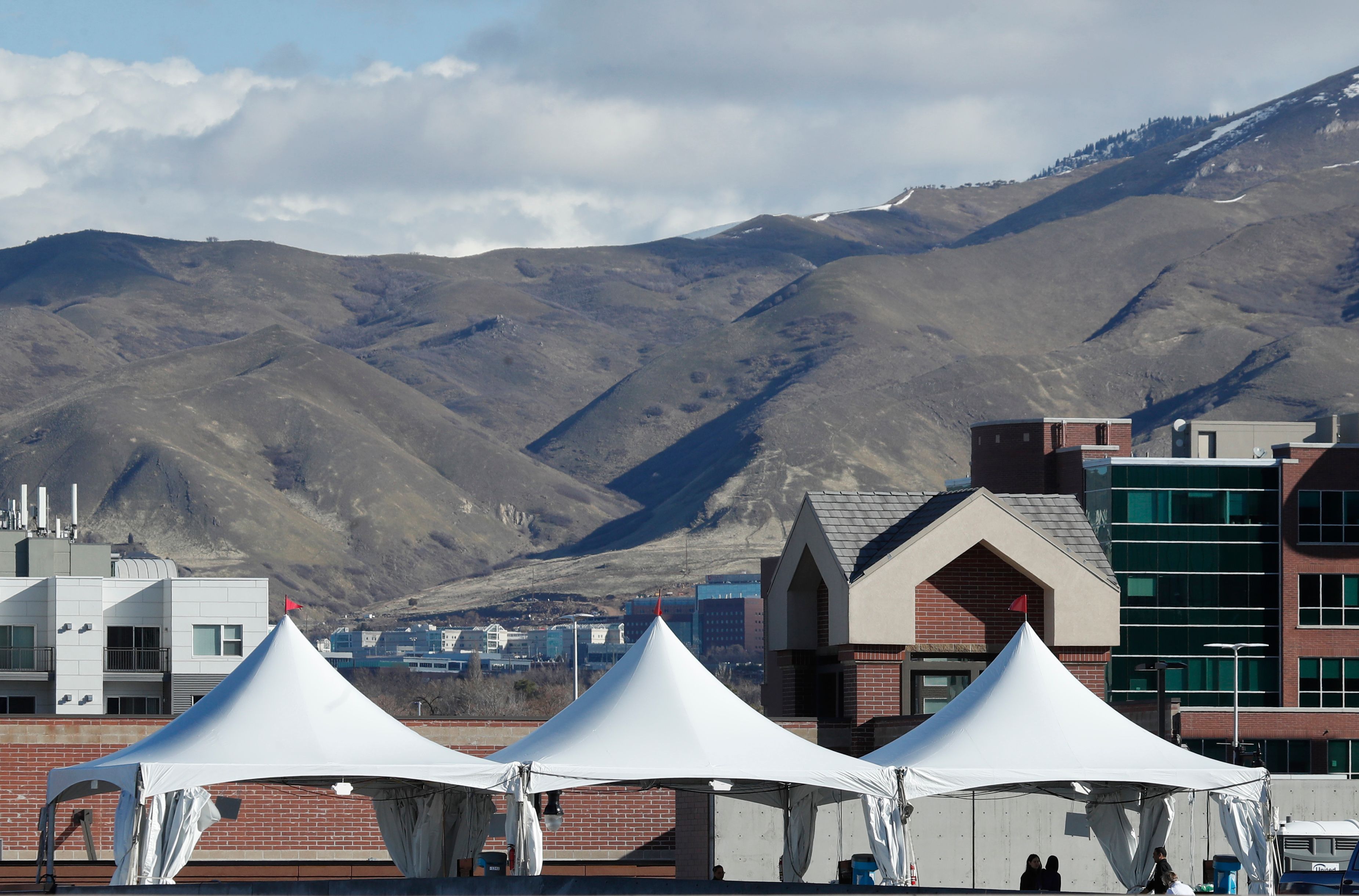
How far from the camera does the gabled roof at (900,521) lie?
38781 mm

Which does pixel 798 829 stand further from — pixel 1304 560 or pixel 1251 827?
pixel 1304 560

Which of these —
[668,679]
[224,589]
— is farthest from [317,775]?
A: [224,589]

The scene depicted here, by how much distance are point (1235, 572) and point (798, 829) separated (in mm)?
68503

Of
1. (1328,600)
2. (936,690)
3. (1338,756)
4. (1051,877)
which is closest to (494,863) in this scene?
(1051,877)

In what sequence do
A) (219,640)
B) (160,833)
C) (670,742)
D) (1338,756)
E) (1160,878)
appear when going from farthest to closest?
(1338,756) < (219,640) < (670,742) < (160,833) < (1160,878)

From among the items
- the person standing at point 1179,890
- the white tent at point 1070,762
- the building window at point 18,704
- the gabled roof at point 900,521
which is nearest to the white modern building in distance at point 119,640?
the building window at point 18,704

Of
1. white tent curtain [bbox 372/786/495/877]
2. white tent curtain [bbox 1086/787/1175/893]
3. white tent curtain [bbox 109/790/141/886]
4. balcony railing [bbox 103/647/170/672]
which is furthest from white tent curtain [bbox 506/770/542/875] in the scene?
balcony railing [bbox 103/647/170/672]

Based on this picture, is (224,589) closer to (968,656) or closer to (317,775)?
(968,656)

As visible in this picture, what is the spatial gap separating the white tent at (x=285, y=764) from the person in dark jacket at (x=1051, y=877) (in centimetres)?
742

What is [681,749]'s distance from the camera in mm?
27656

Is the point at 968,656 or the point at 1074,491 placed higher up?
the point at 1074,491

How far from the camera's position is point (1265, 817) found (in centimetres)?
2742

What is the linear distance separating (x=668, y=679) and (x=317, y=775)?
5.19 meters

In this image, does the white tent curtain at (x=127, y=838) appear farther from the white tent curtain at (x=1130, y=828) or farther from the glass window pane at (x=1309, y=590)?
the glass window pane at (x=1309, y=590)
